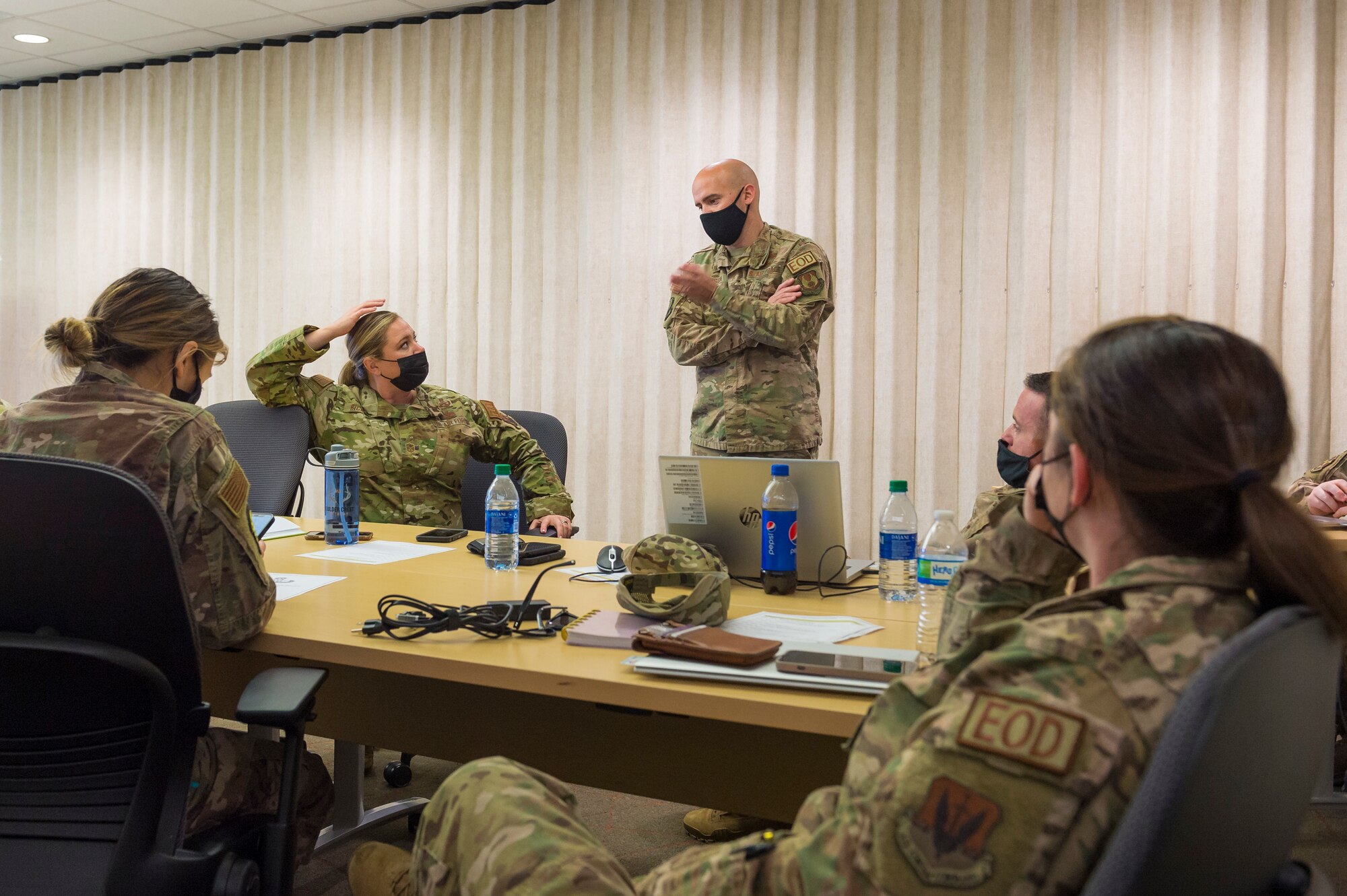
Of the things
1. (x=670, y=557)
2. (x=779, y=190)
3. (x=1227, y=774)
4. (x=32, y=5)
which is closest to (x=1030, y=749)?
(x=1227, y=774)

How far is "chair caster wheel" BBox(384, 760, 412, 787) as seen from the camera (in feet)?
9.07

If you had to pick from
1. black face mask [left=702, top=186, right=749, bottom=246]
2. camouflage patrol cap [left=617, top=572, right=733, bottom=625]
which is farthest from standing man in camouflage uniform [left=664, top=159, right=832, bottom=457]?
camouflage patrol cap [left=617, top=572, right=733, bottom=625]

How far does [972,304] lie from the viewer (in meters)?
4.03

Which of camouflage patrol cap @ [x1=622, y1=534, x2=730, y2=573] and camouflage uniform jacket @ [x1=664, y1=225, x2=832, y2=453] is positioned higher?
camouflage uniform jacket @ [x1=664, y1=225, x2=832, y2=453]

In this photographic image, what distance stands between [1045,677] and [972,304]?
11.5 feet

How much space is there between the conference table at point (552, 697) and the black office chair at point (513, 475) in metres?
0.91

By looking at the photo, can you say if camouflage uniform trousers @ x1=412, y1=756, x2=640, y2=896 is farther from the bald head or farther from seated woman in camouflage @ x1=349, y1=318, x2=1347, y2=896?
the bald head

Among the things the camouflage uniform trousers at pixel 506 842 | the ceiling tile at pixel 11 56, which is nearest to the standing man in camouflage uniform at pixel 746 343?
the camouflage uniform trousers at pixel 506 842

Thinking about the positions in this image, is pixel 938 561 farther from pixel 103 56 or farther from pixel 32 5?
pixel 103 56

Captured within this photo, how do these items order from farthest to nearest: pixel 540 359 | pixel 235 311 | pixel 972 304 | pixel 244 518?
1. pixel 235 311
2. pixel 540 359
3. pixel 972 304
4. pixel 244 518

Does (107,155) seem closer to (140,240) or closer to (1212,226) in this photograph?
(140,240)

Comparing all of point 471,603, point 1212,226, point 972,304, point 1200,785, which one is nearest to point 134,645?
point 471,603

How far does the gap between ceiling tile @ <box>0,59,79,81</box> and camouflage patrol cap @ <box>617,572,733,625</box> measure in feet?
19.0

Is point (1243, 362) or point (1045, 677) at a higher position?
point (1243, 362)
